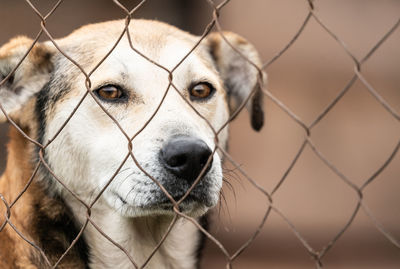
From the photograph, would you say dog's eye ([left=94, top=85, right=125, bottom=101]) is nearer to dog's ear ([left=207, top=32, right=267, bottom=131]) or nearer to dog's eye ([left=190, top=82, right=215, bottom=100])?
dog's eye ([left=190, top=82, right=215, bottom=100])

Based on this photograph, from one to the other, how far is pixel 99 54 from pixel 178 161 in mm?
924

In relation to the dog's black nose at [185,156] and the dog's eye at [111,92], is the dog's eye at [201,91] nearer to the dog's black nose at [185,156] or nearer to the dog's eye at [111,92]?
A: the dog's eye at [111,92]

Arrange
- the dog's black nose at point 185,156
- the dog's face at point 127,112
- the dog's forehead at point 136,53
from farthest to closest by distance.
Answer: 1. the dog's forehead at point 136,53
2. the dog's face at point 127,112
3. the dog's black nose at point 185,156

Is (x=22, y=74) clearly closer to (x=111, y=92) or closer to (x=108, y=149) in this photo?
(x=111, y=92)

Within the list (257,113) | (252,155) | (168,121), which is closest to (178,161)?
(168,121)

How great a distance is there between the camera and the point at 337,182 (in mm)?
6309

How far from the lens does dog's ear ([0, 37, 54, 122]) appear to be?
2.88 meters

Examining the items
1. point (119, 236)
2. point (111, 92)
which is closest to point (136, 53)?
point (111, 92)

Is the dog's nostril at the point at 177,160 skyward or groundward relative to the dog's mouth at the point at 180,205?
skyward

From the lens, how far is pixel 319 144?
20.6ft

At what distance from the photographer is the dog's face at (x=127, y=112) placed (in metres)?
2.38

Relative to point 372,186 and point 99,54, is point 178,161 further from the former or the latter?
point 372,186

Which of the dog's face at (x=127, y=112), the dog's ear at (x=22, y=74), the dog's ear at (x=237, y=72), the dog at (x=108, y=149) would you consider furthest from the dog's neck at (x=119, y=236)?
the dog's ear at (x=237, y=72)

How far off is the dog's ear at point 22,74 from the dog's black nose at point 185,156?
3.31ft
